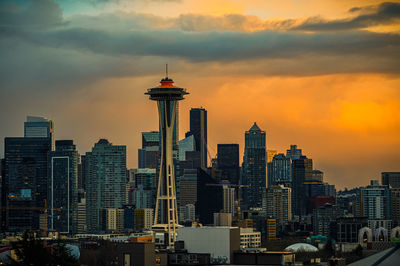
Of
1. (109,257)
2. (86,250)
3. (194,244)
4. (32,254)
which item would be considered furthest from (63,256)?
(86,250)

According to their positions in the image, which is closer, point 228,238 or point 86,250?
point 228,238

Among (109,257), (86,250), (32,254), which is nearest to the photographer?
(32,254)

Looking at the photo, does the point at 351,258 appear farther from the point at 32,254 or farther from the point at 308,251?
the point at 32,254

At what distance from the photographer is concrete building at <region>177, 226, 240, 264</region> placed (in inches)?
5207

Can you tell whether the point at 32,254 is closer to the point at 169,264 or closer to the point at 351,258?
the point at 169,264

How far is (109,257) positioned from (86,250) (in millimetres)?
15788

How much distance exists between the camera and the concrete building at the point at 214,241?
434ft

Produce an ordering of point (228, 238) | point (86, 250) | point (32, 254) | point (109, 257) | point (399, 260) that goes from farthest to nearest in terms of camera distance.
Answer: point (86, 250) → point (109, 257) → point (228, 238) → point (399, 260) → point (32, 254)

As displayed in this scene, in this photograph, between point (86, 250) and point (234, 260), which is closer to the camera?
point (234, 260)

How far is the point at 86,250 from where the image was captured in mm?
165375

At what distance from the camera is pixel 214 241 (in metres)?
135

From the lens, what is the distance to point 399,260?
4572 inches

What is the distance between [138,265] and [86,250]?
147ft

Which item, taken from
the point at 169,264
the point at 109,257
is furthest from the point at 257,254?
the point at 109,257
